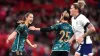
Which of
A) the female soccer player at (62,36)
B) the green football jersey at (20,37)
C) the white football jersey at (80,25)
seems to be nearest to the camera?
the white football jersey at (80,25)

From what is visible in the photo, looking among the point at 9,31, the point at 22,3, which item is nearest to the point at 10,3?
the point at 22,3

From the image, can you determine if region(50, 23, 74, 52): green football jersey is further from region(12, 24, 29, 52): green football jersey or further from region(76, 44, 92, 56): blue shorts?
region(12, 24, 29, 52): green football jersey

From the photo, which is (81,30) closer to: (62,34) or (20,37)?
(62,34)

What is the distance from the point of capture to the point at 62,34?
29.5 feet

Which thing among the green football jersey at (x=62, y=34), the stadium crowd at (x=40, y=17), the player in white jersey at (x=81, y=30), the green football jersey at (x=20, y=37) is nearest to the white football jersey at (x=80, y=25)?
the player in white jersey at (x=81, y=30)

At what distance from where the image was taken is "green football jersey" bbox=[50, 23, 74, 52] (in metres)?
8.94

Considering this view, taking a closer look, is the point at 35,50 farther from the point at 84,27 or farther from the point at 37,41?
the point at 84,27

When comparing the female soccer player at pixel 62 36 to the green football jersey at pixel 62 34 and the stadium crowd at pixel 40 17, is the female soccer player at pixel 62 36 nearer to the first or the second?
the green football jersey at pixel 62 34

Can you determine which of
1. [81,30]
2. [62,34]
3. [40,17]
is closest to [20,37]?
[62,34]

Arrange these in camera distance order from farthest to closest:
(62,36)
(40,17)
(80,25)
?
(40,17) → (62,36) → (80,25)

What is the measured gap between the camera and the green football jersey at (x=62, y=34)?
29.3ft

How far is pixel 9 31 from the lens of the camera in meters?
16.3

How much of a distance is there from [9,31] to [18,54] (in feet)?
22.6

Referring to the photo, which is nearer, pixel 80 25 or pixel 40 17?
pixel 80 25
